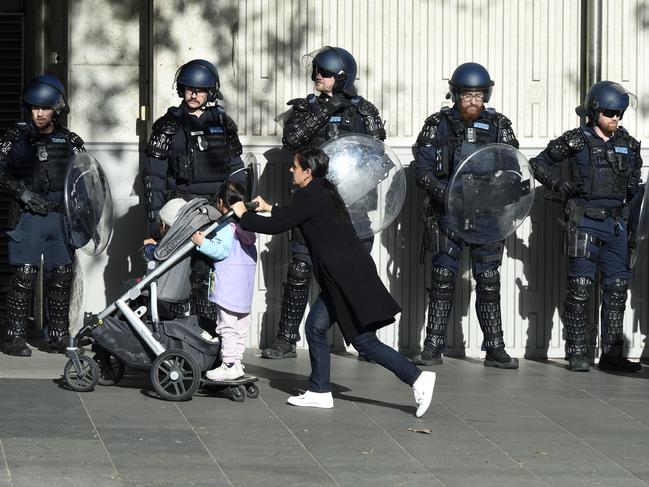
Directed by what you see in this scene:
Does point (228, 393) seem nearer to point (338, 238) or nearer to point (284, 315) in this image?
point (338, 238)

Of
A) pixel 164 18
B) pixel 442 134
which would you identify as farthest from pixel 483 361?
pixel 164 18

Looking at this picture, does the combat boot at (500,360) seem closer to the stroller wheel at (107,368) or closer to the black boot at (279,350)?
the black boot at (279,350)

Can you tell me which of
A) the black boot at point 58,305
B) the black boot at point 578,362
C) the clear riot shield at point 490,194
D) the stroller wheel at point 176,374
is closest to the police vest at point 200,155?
the black boot at point 58,305

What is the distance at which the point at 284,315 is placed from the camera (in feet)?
35.9

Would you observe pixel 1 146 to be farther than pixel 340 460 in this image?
Yes

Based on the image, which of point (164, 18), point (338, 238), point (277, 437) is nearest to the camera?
point (277, 437)

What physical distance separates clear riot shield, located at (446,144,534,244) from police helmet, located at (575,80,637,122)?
70cm

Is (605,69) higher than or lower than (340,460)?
higher

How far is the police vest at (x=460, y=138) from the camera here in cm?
1061

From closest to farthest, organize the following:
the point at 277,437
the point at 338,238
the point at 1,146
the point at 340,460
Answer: the point at 340,460, the point at 277,437, the point at 338,238, the point at 1,146

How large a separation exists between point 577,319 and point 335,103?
7.61 ft

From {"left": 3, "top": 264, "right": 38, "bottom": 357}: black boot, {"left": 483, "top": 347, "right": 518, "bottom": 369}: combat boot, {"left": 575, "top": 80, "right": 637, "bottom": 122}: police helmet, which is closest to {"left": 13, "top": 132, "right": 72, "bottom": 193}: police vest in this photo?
{"left": 3, "top": 264, "right": 38, "bottom": 357}: black boot

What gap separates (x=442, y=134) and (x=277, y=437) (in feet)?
11.5

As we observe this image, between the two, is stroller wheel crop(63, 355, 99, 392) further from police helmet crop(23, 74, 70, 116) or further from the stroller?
police helmet crop(23, 74, 70, 116)
